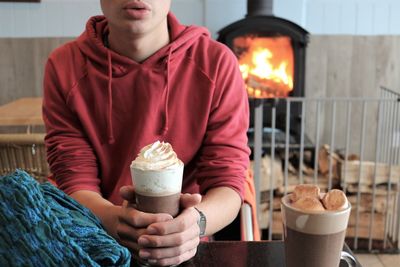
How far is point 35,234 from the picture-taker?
66cm

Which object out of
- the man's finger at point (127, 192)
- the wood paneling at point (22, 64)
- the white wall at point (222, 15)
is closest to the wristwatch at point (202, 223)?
the man's finger at point (127, 192)

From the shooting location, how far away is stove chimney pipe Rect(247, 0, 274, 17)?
10.1ft

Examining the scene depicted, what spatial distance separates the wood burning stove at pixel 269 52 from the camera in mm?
3078

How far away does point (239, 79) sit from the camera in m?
1.35

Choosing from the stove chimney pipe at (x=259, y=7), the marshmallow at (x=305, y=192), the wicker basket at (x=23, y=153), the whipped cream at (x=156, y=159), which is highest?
the stove chimney pipe at (x=259, y=7)

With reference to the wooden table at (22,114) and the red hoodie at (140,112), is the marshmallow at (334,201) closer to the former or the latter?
the red hoodie at (140,112)

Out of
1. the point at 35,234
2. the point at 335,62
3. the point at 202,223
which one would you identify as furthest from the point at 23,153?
the point at 335,62

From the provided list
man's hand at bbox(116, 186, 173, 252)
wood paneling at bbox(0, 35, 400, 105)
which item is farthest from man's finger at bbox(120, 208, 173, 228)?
wood paneling at bbox(0, 35, 400, 105)

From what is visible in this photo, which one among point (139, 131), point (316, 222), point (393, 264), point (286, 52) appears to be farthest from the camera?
point (286, 52)

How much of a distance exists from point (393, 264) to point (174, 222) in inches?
82.8

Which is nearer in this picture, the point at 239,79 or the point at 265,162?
the point at 239,79

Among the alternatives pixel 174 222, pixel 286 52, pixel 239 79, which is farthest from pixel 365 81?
pixel 174 222

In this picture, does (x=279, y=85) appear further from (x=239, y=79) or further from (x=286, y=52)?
(x=239, y=79)

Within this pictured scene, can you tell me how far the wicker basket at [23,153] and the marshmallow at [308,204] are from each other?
1.25m
